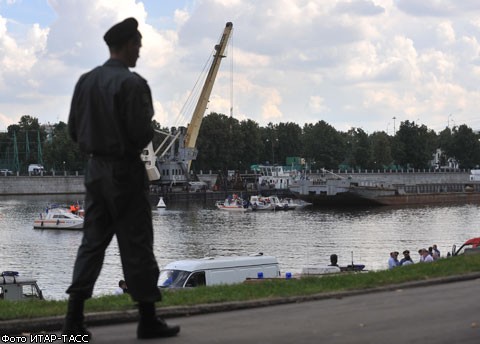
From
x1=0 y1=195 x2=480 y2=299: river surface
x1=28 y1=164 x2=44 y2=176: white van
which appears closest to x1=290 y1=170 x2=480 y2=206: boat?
x1=0 y1=195 x2=480 y2=299: river surface

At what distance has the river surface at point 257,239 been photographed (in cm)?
4431

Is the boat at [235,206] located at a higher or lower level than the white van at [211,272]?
lower

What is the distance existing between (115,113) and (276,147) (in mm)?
186648

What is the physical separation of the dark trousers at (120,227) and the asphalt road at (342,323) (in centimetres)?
50

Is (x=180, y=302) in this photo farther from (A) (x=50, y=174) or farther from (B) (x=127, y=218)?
(A) (x=50, y=174)

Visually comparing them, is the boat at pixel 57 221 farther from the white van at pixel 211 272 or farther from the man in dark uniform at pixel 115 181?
the man in dark uniform at pixel 115 181

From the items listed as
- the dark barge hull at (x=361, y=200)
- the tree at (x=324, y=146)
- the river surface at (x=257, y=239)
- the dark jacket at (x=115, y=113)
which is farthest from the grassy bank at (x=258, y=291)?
the tree at (x=324, y=146)

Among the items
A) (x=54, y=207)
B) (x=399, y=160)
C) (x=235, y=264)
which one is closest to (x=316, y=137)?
(x=399, y=160)

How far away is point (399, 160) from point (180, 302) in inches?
7401

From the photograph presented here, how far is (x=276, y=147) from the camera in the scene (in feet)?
632

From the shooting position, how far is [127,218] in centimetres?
648

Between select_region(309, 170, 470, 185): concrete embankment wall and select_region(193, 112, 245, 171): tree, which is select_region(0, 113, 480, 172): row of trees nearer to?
select_region(193, 112, 245, 171): tree

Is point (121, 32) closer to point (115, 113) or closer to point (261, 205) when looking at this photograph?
point (115, 113)

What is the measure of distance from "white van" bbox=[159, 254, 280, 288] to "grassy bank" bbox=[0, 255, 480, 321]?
11.6 meters
